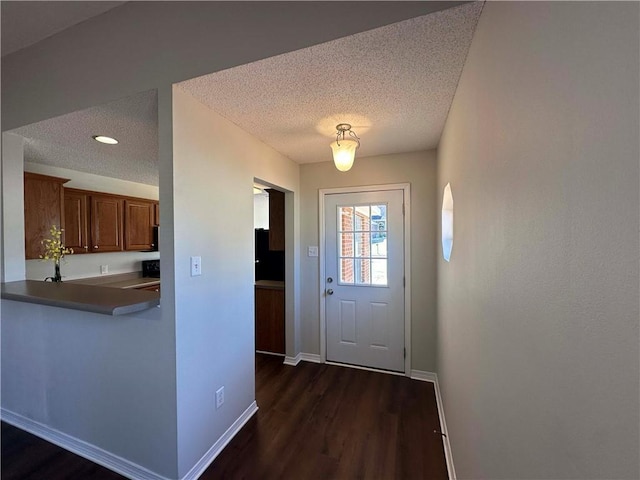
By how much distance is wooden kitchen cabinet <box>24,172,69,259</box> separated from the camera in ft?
8.34

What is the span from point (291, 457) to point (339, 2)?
258cm

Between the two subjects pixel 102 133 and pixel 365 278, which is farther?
pixel 365 278

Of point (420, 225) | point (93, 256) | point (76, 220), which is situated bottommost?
point (93, 256)

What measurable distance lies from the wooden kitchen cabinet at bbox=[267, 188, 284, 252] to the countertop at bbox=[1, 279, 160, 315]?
1727 millimetres

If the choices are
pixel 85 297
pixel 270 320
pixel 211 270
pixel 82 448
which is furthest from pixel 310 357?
pixel 85 297

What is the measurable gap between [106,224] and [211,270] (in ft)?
8.78

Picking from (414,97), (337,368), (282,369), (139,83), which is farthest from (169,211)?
(337,368)

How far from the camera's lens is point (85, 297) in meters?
1.68

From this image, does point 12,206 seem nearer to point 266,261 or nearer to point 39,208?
point 39,208

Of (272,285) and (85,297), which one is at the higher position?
(85,297)

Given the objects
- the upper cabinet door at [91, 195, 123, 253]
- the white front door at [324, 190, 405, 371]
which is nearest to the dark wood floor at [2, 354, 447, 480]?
Result: the white front door at [324, 190, 405, 371]

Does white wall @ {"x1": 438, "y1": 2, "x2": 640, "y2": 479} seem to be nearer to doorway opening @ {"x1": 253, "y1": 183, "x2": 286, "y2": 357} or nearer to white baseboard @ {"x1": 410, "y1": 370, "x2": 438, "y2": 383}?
white baseboard @ {"x1": 410, "y1": 370, "x2": 438, "y2": 383}

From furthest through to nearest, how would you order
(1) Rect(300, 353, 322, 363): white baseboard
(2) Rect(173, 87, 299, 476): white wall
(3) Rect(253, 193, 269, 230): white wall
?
(3) Rect(253, 193, 269, 230): white wall, (1) Rect(300, 353, 322, 363): white baseboard, (2) Rect(173, 87, 299, 476): white wall

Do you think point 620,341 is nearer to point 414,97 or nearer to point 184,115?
point 414,97
